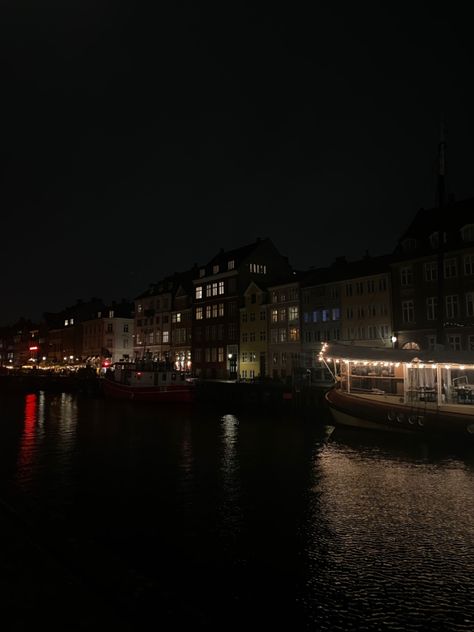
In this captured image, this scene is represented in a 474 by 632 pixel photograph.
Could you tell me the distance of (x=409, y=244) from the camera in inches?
2203

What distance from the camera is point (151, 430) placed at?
3756cm

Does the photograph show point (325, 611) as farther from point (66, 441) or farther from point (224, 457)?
point (66, 441)

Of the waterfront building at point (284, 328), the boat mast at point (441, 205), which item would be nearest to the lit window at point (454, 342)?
the boat mast at point (441, 205)

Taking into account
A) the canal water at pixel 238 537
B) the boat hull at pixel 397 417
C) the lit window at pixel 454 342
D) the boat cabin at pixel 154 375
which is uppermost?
the lit window at pixel 454 342

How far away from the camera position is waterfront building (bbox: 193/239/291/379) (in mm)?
79562

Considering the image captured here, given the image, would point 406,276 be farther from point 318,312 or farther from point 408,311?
point 318,312

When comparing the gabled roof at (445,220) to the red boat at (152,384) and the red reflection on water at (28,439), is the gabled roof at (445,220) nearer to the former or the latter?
the red boat at (152,384)

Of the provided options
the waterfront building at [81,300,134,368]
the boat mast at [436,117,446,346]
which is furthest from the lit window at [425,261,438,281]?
the waterfront building at [81,300,134,368]

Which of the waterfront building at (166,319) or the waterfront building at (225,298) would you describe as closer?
the waterfront building at (225,298)

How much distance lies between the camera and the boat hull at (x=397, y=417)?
2972cm

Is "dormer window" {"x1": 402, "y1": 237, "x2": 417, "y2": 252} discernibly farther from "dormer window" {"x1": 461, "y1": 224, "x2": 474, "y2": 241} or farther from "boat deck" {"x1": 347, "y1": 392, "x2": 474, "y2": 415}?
"boat deck" {"x1": 347, "y1": 392, "x2": 474, "y2": 415}

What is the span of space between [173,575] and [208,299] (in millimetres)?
74235

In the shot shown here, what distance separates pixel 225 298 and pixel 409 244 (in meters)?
32.8

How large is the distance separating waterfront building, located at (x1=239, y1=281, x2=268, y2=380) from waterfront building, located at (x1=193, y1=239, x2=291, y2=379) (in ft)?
3.51
